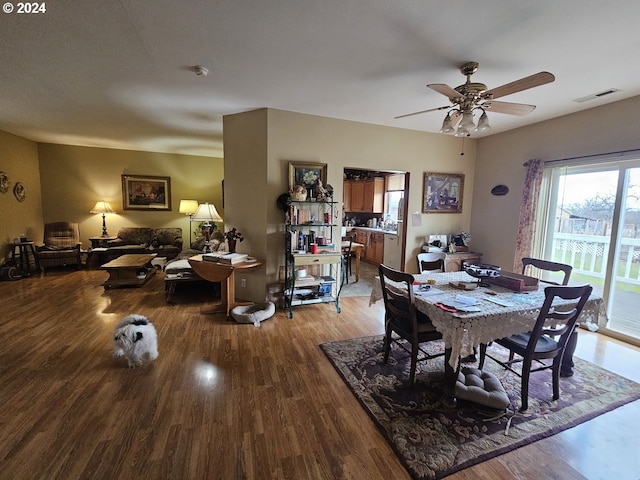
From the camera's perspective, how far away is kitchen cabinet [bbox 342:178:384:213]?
22.6 ft

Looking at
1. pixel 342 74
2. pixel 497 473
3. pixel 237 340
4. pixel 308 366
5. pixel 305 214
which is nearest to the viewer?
pixel 497 473

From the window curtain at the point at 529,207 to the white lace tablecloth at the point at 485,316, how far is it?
6.08 feet

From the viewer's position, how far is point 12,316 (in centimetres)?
322

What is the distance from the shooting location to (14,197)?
5.02 meters

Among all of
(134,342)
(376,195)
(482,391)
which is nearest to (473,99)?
(482,391)

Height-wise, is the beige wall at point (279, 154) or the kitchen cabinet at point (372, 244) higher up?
the beige wall at point (279, 154)

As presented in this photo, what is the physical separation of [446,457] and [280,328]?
1.98 m

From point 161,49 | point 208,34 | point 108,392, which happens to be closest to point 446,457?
point 108,392

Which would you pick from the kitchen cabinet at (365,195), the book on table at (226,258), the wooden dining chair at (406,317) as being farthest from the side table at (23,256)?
the kitchen cabinet at (365,195)

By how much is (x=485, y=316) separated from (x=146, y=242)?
255 inches

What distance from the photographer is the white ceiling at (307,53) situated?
→ 1.73 meters

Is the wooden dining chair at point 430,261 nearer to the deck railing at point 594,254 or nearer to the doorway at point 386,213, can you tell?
the deck railing at point 594,254

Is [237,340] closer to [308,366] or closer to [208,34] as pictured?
[308,366]

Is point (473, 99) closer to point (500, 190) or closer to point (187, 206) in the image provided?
point (500, 190)
